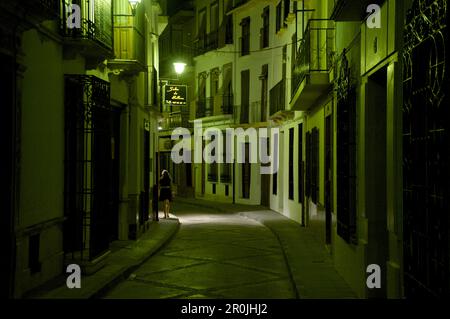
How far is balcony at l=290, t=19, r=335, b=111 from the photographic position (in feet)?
44.9

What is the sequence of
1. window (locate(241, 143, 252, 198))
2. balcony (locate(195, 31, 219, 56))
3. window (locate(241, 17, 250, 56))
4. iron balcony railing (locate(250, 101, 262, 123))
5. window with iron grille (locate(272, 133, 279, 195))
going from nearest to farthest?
window with iron grille (locate(272, 133, 279, 195)) → iron balcony railing (locate(250, 101, 262, 123)) → window (locate(241, 143, 252, 198)) → window (locate(241, 17, 250, 56)) → balcony (locate(195, 31, 219, 56))

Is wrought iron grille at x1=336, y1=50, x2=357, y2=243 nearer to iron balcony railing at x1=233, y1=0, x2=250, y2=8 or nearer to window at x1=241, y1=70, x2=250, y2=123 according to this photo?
window at x1=241, y1=70, x2=250, y2=123

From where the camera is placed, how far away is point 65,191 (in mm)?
10578

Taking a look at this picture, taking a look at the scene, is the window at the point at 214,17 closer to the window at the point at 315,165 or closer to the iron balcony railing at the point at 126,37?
the window at the point at 315,165

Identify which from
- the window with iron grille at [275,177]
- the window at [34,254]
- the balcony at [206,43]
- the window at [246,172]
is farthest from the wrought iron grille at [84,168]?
the balcony at [206,43]

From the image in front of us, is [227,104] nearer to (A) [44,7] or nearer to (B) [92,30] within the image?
(B) [92,30]

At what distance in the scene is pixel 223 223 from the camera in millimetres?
22109

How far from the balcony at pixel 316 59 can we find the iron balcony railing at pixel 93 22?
170 inches

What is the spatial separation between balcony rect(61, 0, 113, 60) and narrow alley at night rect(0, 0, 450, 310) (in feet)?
0.13

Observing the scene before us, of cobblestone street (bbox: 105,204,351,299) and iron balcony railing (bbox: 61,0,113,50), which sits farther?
iron balcony railing (bbox: 61,0,113,50)

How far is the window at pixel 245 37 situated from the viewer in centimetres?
3045

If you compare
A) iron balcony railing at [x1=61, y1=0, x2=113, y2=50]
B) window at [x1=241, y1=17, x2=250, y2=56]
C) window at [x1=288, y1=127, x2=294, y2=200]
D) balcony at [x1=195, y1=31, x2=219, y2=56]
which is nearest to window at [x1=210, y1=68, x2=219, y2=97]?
balcony at [x1=195, y1=31, x2=219, y2=56]

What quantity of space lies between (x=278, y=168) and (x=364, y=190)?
55.4 feet
